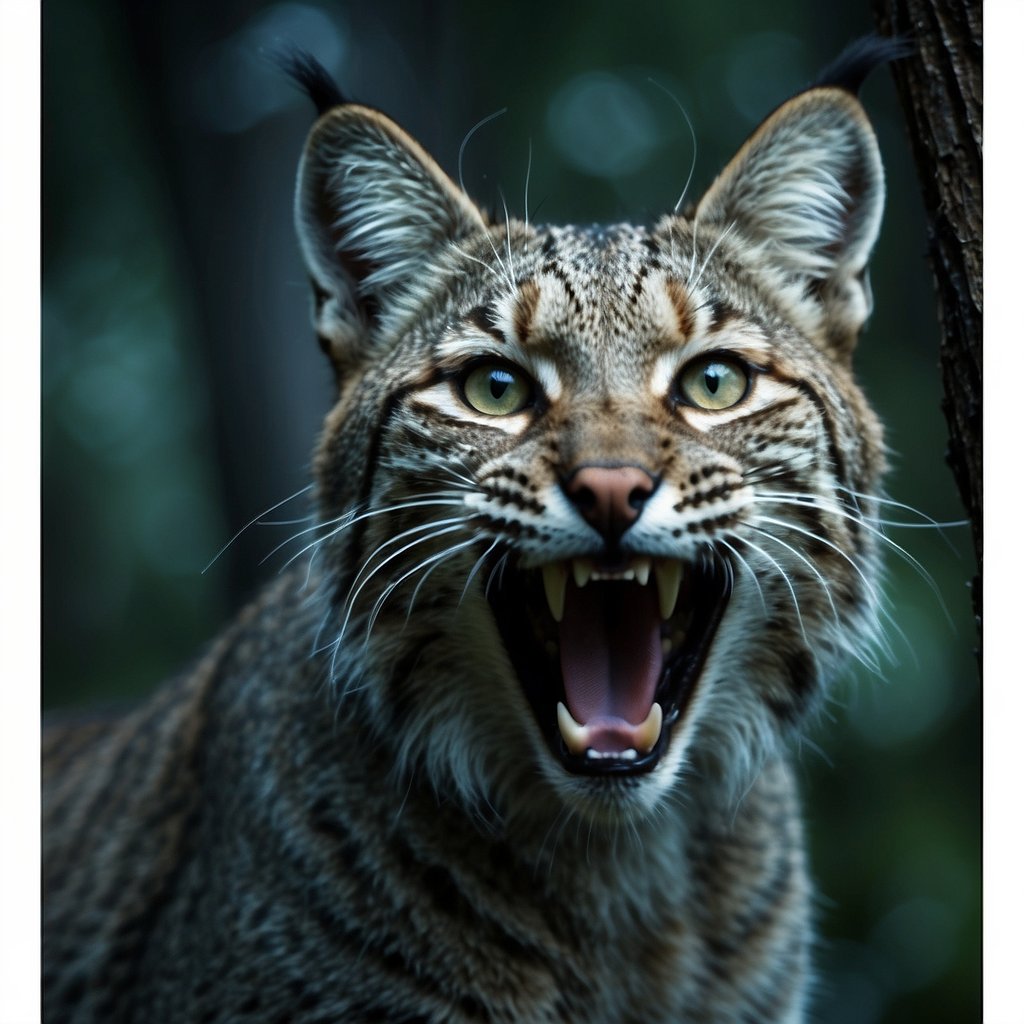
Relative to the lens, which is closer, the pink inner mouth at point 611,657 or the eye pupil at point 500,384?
the pink inner mouth at point 611,657

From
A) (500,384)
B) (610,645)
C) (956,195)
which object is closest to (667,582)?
(610,645)

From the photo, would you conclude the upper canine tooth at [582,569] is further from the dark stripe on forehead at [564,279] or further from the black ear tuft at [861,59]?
the black ear tuft at [861,59]

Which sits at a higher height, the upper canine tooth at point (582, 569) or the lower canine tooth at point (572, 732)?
the upper canine tooth at point (582, 569)

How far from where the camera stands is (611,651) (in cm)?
251

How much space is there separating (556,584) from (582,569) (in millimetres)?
131

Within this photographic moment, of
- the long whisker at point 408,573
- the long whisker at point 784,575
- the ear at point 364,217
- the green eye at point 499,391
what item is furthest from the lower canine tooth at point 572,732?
the ear at point 364,217

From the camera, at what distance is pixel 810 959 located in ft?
10.7

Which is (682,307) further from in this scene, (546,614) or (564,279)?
(546,614)

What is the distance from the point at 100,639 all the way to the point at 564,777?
5.12m

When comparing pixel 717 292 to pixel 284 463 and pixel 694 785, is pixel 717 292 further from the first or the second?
pixel 284 463

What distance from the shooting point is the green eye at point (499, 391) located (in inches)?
105

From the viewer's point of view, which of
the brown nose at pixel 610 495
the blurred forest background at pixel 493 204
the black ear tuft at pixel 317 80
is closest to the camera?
the brown nose at pixel 610 495

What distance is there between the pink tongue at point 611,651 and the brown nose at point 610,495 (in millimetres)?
294

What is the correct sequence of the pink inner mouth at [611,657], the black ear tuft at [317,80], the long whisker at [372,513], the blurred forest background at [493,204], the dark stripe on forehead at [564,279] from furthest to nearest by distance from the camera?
the blurred forest background at [493,204] → the black ear tuft at [317,80] → the dark stripe on forehead at [564,279] → the long whisker at [372,513] → the pink inner mouth at [611,657]
